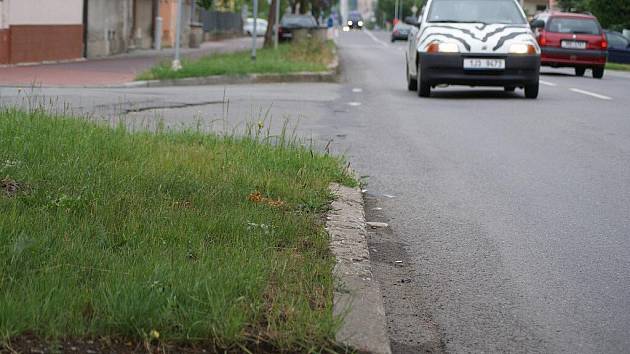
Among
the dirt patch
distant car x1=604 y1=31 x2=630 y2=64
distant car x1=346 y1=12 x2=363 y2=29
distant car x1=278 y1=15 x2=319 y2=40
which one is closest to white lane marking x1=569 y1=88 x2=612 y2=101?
the dirt patch

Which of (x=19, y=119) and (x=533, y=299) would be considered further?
(x=19, y=119)

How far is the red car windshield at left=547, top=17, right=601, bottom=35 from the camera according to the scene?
28641 mm

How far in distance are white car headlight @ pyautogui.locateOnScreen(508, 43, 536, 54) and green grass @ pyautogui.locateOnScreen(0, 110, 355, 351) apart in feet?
31.0

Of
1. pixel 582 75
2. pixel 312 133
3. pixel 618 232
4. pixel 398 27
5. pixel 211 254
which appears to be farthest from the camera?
pixel 398 27

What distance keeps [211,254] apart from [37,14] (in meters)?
21.5

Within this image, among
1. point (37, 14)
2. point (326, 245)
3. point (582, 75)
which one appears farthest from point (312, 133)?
point (582, 75)

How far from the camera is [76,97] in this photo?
572 inches

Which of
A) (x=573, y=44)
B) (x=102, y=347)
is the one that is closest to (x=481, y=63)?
(x=573, y=44)

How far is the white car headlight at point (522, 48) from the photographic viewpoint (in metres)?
16.9

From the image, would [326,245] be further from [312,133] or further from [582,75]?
[582,75]

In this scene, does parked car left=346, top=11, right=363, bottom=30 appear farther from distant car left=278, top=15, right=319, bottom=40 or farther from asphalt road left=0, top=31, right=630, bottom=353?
asphalt road left=0, top=31, right=630, bottom=353

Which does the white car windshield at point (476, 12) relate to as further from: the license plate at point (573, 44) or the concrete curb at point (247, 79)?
the license plate at point (573, 44)

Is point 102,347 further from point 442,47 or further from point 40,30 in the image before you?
point 40,30

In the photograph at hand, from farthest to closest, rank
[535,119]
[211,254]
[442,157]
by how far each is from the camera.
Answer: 1. [535,119]
2. [442,157]
3. [211,254]
